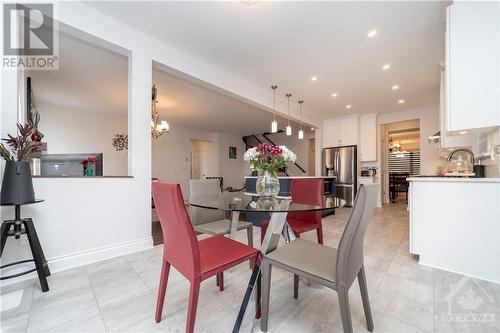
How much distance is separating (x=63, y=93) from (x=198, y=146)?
5257 mm

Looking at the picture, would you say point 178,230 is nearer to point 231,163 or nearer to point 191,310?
point 191,310

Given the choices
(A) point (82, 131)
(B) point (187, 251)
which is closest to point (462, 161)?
(B) point (187, 251)

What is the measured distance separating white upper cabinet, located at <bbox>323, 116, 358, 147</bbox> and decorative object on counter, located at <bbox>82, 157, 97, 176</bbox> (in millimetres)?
5780

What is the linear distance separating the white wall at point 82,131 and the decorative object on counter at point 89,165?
371 cm

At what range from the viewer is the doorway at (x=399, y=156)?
6.48m

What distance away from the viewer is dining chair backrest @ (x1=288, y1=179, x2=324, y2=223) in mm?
2285

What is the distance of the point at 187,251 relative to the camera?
1.10m

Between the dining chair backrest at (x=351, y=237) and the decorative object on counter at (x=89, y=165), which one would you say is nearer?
the dining chair backrest at (x=351, y=237)

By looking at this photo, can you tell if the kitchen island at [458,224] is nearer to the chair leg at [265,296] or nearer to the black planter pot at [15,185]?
the chair leg at [265,296]

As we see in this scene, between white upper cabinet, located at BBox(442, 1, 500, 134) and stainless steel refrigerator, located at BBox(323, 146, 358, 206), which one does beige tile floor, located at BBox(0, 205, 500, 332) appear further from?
stainless steel refrigerator, located at BBox(323, 146, 358, 206)

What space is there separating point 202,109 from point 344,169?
4185 millimetres

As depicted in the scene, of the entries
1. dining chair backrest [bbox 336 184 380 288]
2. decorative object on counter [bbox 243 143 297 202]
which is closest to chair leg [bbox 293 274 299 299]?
dining chair backrest [bbox 336 184 380 288]

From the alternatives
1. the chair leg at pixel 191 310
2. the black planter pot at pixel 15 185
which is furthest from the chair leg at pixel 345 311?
the black planter pot at pixel 15 185

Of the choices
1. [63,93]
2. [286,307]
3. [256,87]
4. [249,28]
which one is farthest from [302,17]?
[63,93]
